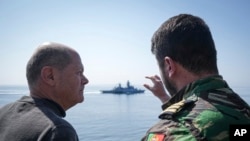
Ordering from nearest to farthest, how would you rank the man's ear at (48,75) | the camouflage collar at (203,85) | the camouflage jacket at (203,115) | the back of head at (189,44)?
the camouflage jacket at (203,115), the camouflage collar at (203,85), the back of head at (189,44), the man's ear at (48,75)

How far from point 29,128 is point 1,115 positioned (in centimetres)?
54

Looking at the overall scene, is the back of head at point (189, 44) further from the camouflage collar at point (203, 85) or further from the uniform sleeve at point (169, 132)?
the uniform sleeve at point (169, 132)

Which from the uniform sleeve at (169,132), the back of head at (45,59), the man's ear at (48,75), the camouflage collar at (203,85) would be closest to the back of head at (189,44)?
the camouflage collar at (203,85)

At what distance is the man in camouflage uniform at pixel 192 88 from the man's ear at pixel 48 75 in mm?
1196

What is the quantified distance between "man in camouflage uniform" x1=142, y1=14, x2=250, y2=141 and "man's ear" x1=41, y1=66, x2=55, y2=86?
120 cm

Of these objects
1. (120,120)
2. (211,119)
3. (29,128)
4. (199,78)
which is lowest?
(120,120)

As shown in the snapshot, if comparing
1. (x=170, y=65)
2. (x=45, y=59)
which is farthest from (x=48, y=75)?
(x=170, y=65)

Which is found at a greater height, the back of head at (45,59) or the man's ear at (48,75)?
the back of head at (45,59)

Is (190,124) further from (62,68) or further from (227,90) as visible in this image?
(62,68)

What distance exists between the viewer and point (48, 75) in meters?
3.05

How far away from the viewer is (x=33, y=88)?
3076mm

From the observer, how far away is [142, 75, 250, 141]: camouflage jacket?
2.02 m

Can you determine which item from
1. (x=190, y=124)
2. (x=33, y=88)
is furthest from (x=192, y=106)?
(x=33, y=88)

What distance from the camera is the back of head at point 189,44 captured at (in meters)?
2.53
